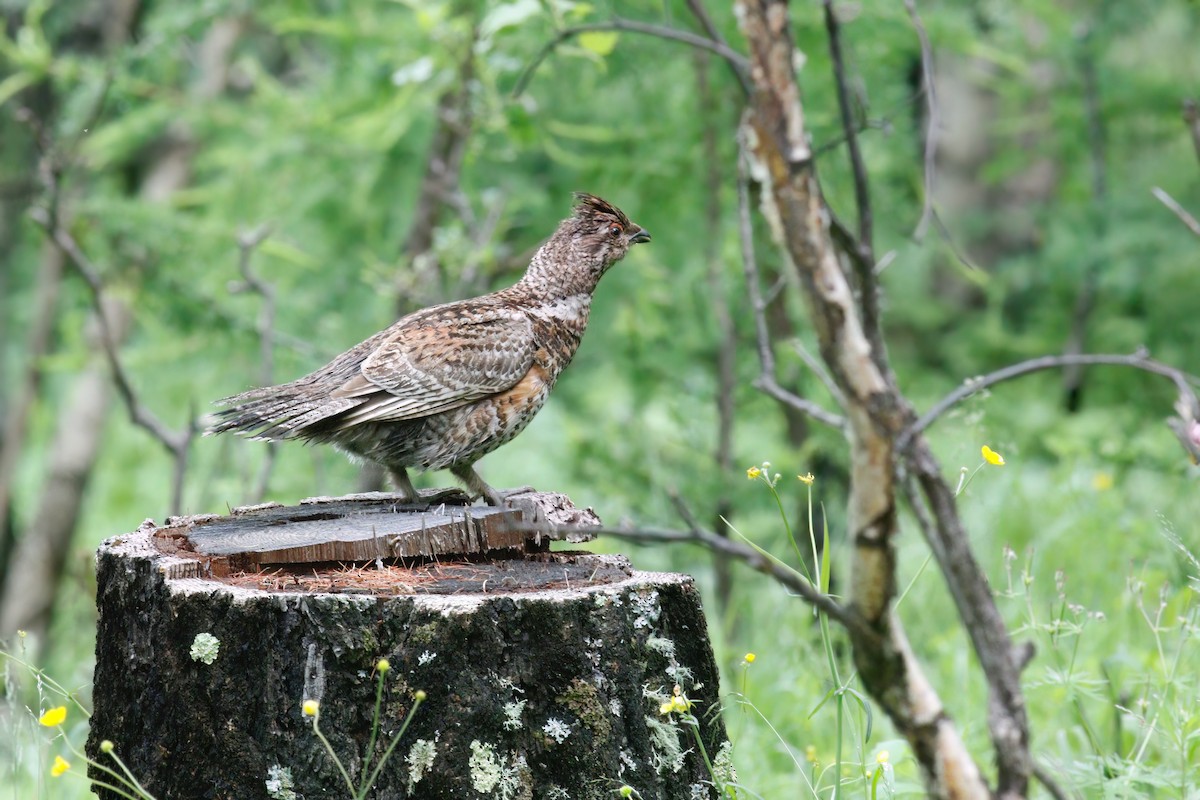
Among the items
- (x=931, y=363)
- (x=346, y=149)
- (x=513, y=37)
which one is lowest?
(x=931, y=363)

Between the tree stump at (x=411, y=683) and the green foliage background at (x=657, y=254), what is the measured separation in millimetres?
1593

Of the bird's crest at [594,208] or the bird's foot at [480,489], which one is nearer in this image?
the bird's foot at [480,489]

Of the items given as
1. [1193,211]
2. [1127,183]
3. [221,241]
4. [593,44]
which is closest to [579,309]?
[593,44]

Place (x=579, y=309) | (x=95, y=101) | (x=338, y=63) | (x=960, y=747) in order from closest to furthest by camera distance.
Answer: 1. (x=960, y=747)
2. (x=579, y=309)
3. (x=95, y=101)
4. (x=338, y=63)

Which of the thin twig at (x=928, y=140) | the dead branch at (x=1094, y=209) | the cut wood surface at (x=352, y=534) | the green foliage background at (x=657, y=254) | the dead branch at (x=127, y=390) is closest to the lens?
the thin twig at (x=928, y=140)

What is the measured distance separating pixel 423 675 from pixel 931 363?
34.0 ft

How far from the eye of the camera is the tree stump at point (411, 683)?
2.96 metres

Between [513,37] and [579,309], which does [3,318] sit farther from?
[579,309]

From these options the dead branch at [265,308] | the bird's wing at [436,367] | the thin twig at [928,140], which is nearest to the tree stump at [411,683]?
the bird's wing at [436,367]

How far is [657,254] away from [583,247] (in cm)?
250

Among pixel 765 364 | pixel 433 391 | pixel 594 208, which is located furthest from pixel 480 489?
pixel 765 364

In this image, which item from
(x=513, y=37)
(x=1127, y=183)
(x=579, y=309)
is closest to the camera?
(x=579, y=309)

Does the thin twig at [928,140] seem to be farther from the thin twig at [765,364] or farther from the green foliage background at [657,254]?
the green foliage background at [657,254]

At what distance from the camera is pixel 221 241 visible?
747cm
